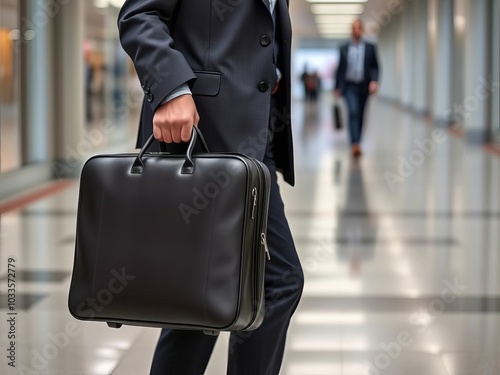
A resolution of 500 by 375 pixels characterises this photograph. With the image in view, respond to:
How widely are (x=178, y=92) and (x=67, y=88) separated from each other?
342 inches

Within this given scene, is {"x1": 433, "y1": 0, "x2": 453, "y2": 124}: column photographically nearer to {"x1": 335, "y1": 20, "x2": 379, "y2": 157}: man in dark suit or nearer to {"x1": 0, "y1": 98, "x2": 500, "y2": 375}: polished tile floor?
{"x1": 335, "y1": 20, "x2": 379, "y2": 157}: man in dark suit

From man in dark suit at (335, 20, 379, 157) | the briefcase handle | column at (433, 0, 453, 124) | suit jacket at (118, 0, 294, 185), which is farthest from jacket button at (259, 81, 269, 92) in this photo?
column at (433, 0, 453, 124)

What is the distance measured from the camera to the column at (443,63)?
21766 mm

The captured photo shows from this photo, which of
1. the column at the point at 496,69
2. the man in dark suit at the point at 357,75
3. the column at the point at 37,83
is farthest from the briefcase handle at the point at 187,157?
the column at the point at 496,69

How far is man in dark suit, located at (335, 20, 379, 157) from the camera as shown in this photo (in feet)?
43.5

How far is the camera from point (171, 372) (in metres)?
2.25

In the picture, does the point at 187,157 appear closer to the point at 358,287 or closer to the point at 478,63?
the point at 358,287

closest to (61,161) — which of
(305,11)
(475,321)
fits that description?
(475,321)

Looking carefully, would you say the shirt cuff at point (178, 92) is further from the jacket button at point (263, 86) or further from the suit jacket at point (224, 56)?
the jacket button at point (263, 86)

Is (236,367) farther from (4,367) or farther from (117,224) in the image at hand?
(4,367)

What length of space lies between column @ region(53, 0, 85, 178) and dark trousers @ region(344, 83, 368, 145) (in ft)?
14.6

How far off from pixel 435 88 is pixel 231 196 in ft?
70.8

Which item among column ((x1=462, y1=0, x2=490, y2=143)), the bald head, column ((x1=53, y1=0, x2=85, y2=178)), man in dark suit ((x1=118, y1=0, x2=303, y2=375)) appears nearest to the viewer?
man in dark suit ((x1=118, y1=0, x2=303, y2=375))

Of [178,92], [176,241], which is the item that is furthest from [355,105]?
[176,241]
